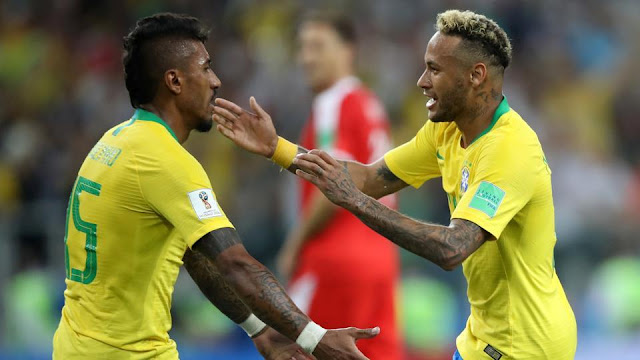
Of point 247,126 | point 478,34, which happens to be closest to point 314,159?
point 247,126

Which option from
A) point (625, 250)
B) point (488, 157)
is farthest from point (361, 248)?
point (625, 250)

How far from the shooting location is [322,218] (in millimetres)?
7191

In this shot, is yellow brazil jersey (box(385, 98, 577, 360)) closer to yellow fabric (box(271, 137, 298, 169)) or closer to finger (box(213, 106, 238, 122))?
yellow fabric (box(271, 137, 298, 169))

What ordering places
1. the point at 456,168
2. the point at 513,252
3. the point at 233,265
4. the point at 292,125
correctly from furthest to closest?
the point at 292,125 → the point at 456,168 → the point at 513,252 → the point at 233,265

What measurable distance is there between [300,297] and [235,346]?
9.21ft

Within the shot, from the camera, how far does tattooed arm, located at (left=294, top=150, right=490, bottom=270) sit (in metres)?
4.33

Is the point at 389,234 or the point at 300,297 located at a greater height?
the point at 389,234

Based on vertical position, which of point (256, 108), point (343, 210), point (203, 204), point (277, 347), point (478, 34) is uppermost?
point (478, 34)

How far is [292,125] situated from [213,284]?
20.3 ft

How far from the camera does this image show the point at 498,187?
175 inches

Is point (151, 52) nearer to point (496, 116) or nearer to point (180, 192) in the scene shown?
point (180, 192)

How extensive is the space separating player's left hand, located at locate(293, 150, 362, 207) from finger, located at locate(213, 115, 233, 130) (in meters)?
0.58

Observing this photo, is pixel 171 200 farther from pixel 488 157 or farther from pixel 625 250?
pixel 625 250

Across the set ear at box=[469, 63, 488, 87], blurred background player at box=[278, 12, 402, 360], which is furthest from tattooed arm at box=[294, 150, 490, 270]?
blurred background player at box=[278, 12, 402, 360]
